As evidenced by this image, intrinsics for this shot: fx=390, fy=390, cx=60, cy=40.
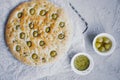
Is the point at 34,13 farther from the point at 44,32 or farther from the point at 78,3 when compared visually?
the point at 78,3

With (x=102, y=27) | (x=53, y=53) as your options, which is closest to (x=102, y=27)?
(x=102, y=27)

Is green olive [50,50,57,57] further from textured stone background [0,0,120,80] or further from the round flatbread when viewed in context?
textured stone background [0,0,120,80]

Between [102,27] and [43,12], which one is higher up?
[43,12]

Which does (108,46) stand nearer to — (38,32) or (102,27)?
(102,27)

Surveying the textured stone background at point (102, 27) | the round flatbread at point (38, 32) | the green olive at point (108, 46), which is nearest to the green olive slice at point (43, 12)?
the round flatbread at point (38, 32)

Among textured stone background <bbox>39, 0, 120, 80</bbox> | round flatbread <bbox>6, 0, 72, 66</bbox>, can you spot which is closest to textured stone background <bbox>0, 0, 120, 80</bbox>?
textured stone background <bbox>39, 0, 120, 80</bbox>

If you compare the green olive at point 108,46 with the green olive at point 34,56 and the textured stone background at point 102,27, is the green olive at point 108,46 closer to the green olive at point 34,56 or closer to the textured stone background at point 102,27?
the textured stone background at point 102,27

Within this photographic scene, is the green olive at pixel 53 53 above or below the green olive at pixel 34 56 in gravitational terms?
below
